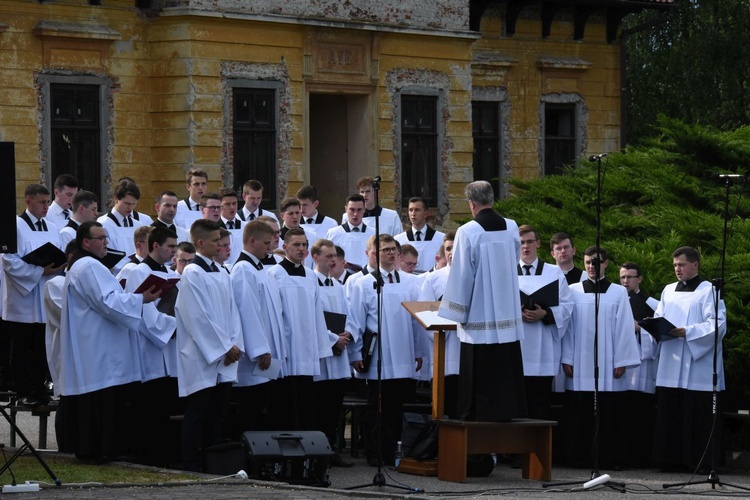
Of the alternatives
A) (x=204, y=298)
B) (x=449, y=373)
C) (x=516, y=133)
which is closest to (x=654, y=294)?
(x=449, y=373)

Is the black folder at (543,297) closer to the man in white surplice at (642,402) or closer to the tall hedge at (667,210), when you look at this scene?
the man in white surplice at (642,402)

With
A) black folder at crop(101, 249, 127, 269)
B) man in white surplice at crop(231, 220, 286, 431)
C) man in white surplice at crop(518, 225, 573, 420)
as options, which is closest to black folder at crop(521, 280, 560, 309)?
man in white surplice at crop(518, 225, 573, 420)

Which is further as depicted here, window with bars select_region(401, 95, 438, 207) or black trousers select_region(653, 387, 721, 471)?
window with bars select_region(401, 95, 438, 207)

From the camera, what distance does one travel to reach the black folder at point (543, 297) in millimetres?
14992

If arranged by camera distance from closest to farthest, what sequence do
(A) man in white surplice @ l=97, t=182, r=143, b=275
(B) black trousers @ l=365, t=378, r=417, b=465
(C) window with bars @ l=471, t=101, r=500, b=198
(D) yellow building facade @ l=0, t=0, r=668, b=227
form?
(B) black trousers @ l=365, t=378, r=417, b=465, (A) man in white surplice @ l=97, t=182, r=143, b=275, (D) yellow building facade @ l=0, t=0, r=668, b=227, (C) window with bars @ l=471, t=101, r=500, b=198

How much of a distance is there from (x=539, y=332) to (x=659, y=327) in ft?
3.32

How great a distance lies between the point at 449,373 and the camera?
15039mm

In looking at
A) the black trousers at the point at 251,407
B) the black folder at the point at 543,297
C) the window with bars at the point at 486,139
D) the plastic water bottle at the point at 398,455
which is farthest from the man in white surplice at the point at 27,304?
the window with bars at the point at 486,139

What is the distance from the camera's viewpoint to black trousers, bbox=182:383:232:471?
13234 millimetres

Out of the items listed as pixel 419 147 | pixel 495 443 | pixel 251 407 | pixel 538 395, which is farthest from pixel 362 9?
pixel 495 443

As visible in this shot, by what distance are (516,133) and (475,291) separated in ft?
55.0

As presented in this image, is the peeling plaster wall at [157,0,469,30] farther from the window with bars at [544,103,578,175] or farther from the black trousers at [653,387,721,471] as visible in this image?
the black trousers at [653,387,721,471]

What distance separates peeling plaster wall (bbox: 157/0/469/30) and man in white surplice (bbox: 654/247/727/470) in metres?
10.5

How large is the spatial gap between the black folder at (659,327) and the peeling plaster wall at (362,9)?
10486mm
